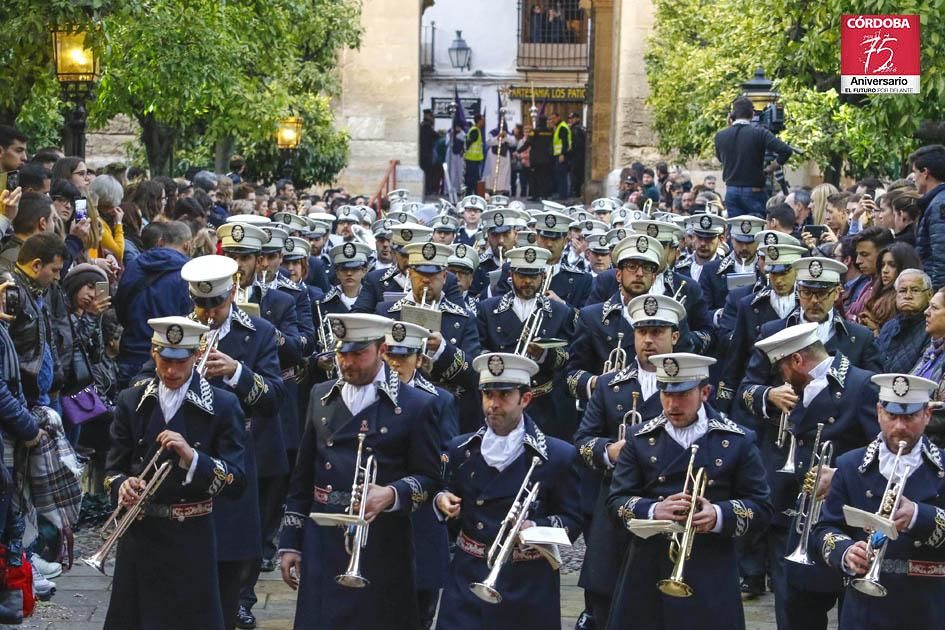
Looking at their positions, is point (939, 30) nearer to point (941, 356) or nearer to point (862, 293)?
point (862, 293)

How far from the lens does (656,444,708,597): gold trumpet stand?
7723mm

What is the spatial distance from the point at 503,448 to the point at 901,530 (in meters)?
1.83

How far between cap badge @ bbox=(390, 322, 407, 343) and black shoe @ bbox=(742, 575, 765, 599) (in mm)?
3553

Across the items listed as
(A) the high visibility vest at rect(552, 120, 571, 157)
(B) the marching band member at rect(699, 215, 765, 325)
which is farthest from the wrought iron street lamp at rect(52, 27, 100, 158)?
(A) the high visibility vest at rect(552, 120, 571, 157)

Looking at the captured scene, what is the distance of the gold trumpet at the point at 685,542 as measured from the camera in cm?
772

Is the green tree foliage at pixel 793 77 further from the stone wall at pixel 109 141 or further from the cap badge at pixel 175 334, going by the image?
the stone wall at pixel 109 141

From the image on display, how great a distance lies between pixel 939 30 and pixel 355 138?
2281 cm

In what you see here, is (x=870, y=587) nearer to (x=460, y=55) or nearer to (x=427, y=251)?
(x=427, y=251)

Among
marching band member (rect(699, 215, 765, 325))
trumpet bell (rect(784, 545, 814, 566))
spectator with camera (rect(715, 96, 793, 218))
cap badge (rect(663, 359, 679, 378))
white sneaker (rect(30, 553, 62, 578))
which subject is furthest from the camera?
spectator with camera (rect(715, 96, 793, 218))

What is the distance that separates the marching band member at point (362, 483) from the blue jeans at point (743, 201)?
31.3ft

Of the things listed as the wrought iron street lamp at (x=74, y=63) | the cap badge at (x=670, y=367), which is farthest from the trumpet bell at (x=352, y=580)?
the wrought iron street lamp at (x=74, y=63)

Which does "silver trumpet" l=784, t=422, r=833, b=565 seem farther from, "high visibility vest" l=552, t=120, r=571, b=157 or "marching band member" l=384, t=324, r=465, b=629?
"high visibility vest" l=552, t=120, r=571, b=157

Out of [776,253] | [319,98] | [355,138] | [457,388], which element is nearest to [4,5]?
[457,388]

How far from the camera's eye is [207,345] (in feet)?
31.5
